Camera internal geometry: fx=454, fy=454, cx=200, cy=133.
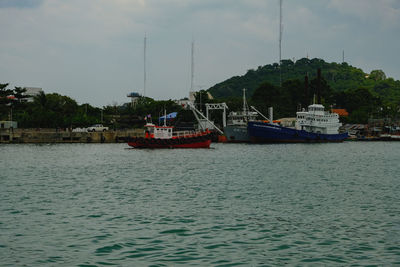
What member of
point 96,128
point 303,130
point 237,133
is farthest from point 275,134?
point 96,128

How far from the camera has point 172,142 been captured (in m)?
66.2

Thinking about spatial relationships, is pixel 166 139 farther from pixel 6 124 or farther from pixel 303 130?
pixel 6 124

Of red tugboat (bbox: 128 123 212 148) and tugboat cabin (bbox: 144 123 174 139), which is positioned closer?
red tugboat (bbox: 128 123 212 148)

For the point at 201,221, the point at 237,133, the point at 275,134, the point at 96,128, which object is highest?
the point at 96,128

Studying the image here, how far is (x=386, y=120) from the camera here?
12344 centimetres

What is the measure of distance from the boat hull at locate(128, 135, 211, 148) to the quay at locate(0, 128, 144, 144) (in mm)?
23985

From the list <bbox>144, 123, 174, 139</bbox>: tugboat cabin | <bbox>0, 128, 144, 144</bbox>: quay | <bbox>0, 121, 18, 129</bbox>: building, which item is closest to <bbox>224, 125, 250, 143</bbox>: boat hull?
<bbox>0, 128, 144, 144</bbox>: quay

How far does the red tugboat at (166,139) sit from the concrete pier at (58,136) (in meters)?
24.2

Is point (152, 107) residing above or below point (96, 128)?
above

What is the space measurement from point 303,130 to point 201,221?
7525 cm

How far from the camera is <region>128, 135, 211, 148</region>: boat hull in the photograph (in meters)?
66.1

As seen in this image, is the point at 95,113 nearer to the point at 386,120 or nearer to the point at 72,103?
the point at 72,103

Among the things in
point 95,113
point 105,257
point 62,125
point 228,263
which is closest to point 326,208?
point 228,263

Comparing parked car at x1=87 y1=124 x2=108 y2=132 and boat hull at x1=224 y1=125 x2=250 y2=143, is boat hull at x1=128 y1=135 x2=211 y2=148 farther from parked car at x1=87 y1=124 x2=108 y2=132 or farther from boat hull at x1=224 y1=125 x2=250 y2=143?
parked car at x1=87 y1=124 x2=108 y2=132
